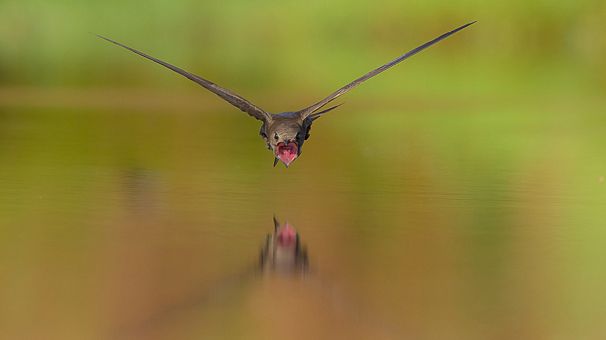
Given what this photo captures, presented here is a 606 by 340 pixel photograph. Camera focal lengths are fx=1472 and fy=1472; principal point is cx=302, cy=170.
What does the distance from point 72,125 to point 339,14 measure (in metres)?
26.2

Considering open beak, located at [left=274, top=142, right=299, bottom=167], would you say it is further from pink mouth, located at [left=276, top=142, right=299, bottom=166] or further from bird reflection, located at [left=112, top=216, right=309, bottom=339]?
bird reflection, located at [left=112, top=216, right=309, bottom=339]

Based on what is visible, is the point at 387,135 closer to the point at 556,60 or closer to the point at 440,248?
the point at 440,248

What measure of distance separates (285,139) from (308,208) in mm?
991

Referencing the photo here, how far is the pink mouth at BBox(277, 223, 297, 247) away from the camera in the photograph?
890cm

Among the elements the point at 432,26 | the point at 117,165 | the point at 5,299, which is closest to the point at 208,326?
the point at 5,299

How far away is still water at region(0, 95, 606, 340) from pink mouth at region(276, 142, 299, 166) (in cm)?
48

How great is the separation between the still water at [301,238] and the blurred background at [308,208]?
21 mm

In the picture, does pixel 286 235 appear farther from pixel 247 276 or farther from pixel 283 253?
pixel 247 276

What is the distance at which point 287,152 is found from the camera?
9.17m

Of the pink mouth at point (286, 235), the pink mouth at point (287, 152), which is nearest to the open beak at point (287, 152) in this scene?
the pink mouth at point (287, 152)

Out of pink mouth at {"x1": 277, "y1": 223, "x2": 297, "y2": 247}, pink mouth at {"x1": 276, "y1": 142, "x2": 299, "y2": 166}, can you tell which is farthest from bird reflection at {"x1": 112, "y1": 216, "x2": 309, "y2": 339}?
pink mouth at {"x1": 276, "y1": 142, "x2": 299, "y2": 166}

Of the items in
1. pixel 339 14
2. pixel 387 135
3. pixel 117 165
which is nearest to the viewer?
pixel 117 165

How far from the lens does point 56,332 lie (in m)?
6.56

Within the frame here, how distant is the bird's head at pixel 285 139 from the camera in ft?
30.1
